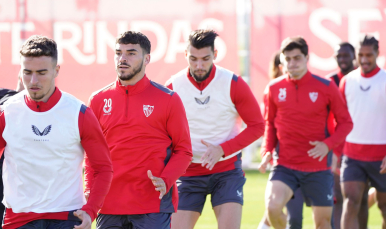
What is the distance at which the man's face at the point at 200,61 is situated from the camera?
566 cm

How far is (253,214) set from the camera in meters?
9.68

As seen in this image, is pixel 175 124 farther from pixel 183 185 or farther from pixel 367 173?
pixel 367 173

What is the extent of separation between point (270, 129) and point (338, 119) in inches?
29.8

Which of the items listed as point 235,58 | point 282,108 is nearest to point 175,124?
point 282,108

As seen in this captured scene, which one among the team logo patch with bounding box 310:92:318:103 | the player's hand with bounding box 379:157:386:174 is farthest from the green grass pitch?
the team logo patch with bounding box 310:92:318:103

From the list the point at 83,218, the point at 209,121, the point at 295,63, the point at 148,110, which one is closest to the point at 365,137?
the point at 295,63

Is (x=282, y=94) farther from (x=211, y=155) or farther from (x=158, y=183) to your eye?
(x=158, y=183)

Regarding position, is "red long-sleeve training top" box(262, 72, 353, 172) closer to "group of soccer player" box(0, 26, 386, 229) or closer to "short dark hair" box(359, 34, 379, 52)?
"group of soccer player" box(0, 26, 386, 229)

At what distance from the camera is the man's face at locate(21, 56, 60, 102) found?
13.0 ft

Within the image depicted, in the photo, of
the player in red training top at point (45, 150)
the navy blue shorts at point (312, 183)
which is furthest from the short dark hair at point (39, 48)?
the navy blue shorts at point (312, 183)

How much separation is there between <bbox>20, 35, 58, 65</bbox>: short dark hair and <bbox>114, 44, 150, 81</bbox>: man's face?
63cm

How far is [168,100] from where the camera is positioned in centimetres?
468

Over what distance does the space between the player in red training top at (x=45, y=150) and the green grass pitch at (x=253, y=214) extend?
4.77m

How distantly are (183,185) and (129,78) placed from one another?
1.48 metres
